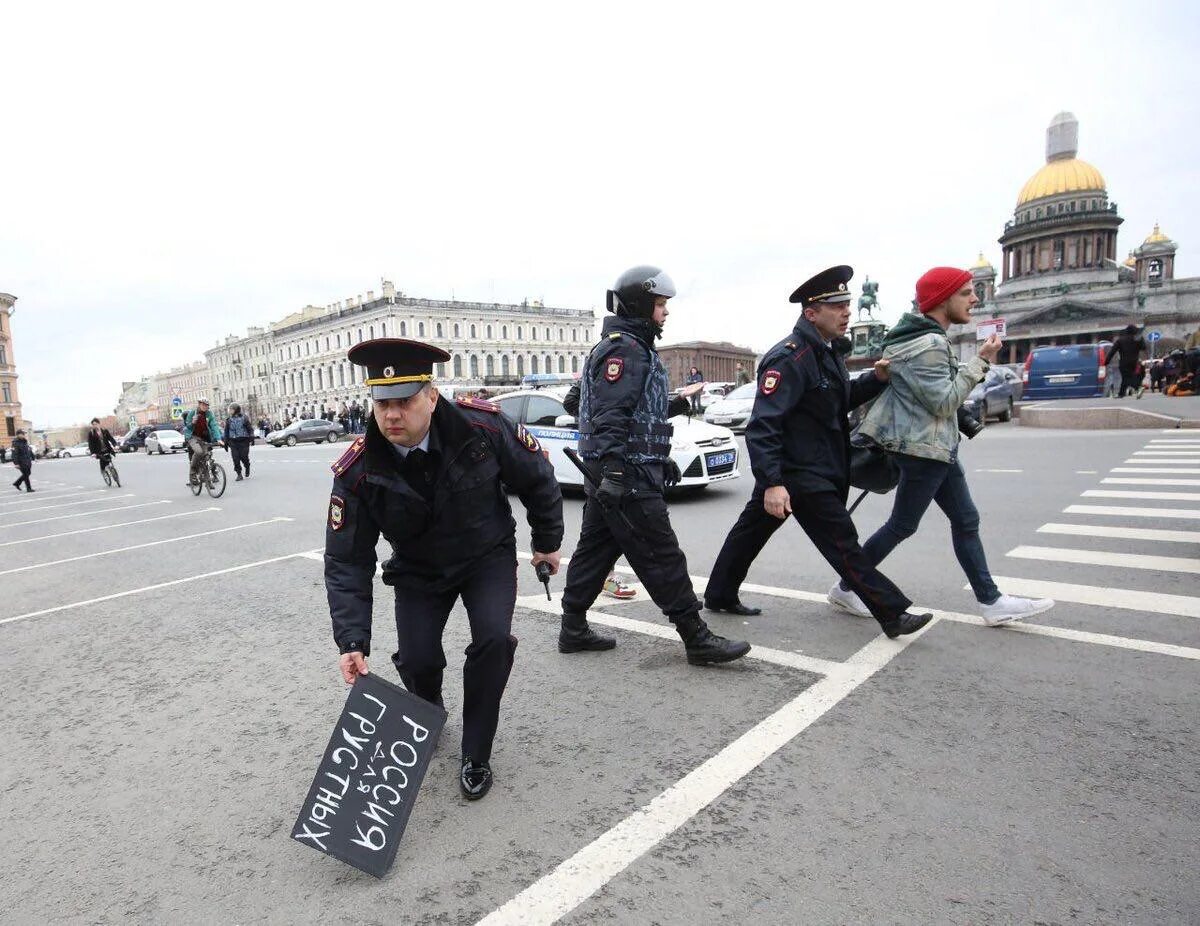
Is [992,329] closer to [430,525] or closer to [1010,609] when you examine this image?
[1010,609]

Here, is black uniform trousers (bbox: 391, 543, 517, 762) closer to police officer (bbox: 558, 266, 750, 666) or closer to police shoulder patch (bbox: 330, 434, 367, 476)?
police shoulder patch (bbox: 330, 434, 367, 476)

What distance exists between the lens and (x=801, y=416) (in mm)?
3941

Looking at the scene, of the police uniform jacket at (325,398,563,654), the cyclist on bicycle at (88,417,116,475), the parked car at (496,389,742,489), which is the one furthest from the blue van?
the cyclist on bicycle at (88,417,116,475)

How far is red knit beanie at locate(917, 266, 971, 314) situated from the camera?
391cm

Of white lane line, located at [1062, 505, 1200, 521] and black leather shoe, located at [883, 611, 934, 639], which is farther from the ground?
white lane line, located at [1062, 505, 1200, 521]

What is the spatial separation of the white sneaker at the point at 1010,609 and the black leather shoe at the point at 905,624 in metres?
0.46

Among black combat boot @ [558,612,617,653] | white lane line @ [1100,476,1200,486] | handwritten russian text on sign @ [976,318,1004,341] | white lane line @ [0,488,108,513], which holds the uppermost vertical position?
handwritten russian text on sign @ [976,318,1004,341]

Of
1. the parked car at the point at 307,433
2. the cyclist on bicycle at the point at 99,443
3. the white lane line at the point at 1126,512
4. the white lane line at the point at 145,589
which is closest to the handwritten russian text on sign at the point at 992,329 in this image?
the white lane line at the point at 1126,512

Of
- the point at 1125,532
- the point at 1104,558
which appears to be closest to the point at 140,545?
the point at 1104,558

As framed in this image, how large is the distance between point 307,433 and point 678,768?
42.2 metres

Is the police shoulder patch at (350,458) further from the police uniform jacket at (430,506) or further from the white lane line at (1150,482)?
the white lane line at (1150,482)

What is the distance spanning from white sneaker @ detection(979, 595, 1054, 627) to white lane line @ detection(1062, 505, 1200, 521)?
154 inches

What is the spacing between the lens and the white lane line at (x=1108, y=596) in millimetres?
4359

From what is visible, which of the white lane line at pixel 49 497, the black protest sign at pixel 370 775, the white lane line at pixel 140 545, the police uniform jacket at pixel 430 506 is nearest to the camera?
the black protest sign at pixel 370 775
